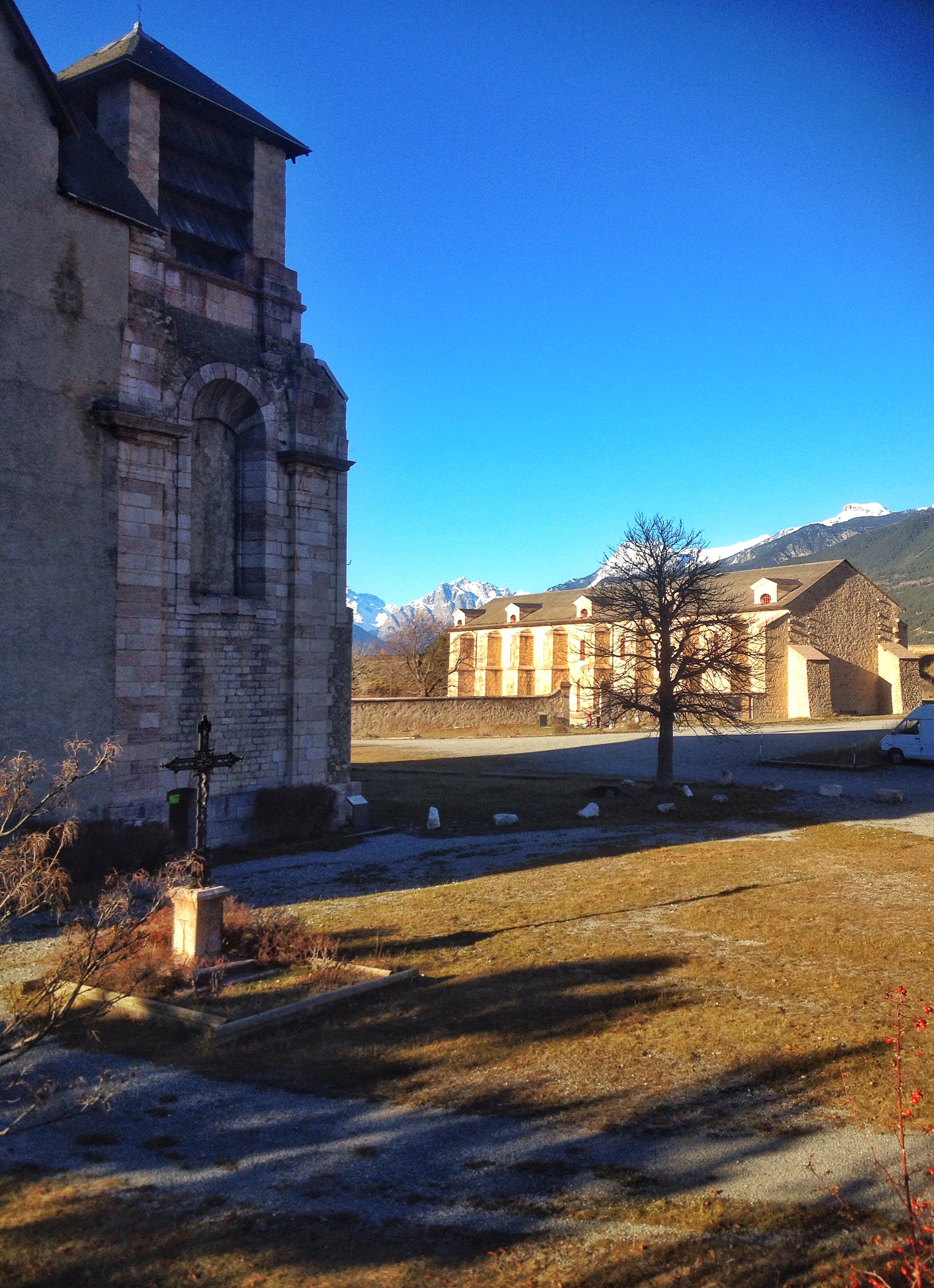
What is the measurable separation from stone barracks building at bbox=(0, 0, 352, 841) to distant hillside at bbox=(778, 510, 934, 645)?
4334 inches

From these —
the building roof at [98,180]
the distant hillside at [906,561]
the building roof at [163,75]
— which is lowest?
the building roof at [98,180]

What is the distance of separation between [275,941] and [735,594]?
4560 centimetres

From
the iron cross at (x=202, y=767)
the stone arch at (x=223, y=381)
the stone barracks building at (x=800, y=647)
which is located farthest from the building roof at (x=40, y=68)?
the stone barracks building at (x=800, y=647)

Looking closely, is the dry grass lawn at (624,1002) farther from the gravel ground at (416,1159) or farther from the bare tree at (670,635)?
the bare tree at (670,635)

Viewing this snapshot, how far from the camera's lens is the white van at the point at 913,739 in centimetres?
2700

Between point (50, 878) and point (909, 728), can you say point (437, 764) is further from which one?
point (50, 878)

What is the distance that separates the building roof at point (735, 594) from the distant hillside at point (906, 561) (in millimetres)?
67456

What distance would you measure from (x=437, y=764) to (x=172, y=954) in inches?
844

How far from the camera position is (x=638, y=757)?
3188 centimetres

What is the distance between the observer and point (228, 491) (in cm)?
1747

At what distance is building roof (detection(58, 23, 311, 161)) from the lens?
52.9 feet

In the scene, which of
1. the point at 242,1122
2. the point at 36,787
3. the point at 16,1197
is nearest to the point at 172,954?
the point at 242,1122

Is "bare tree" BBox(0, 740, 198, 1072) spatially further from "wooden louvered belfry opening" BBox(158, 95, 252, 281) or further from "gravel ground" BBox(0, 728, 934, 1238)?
"wooden louvered belfry opening" BBox(158, 95, 252, 281)

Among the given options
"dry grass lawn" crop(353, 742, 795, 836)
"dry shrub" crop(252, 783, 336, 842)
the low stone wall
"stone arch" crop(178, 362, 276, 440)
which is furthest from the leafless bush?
the low stone wall
